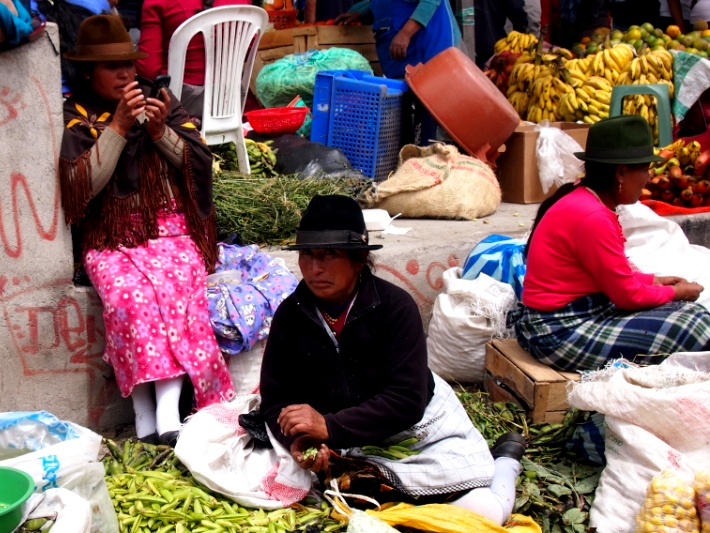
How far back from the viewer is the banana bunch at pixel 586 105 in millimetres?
6797

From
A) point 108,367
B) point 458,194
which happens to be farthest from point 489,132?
point 108,367

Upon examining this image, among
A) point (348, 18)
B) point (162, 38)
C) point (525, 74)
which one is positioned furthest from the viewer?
point (348, 18)

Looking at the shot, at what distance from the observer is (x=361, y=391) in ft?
9.49

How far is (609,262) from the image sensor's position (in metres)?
3.49

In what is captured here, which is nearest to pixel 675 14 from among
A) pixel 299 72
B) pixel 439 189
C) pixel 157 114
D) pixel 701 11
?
pixel 701 11

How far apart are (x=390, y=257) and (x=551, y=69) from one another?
132 inches

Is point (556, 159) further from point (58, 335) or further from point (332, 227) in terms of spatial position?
point (58, 335)

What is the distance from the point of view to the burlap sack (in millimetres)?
5340

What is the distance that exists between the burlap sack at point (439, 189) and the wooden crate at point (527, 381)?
1.51 m

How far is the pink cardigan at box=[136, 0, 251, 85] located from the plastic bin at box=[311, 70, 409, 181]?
0.98m

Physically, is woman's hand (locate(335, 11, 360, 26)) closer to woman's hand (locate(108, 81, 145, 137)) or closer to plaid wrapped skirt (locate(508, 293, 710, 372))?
woman's hand (locate(108, 81, 145, 137))

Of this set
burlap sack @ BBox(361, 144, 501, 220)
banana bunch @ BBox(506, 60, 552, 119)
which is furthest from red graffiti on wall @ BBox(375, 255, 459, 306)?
banana bunch @ BBox(506, 60, 552, 119)

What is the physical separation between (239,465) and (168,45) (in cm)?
358

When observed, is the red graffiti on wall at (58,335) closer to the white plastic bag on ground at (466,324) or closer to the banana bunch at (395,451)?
the banana bunch at (395,451)
